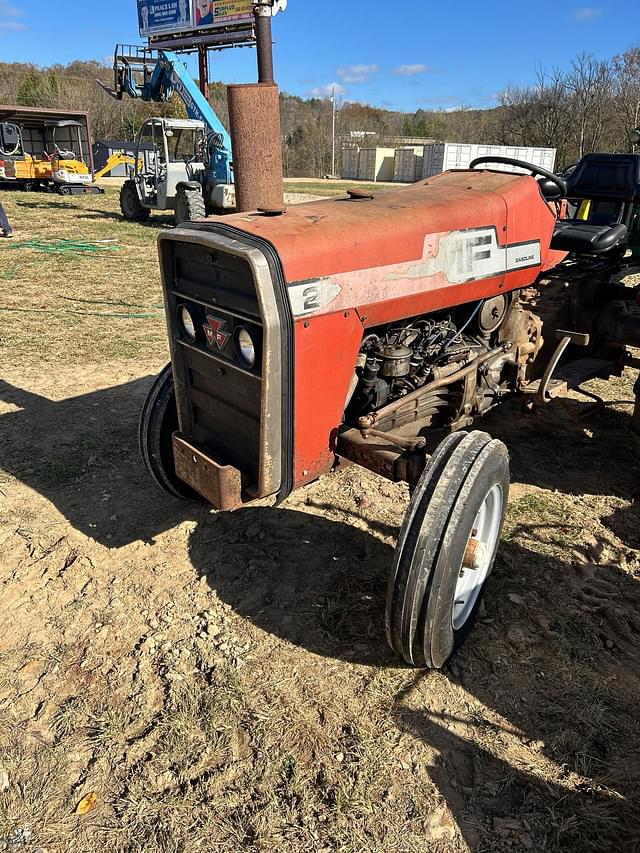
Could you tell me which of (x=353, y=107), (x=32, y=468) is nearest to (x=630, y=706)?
(x=32, y=468)

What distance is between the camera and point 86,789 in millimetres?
2109

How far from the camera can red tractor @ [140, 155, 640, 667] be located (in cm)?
234

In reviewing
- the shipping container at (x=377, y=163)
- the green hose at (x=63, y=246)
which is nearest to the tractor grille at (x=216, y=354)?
the green hose at (x=63, y=246)

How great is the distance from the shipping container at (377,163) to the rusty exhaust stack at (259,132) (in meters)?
34.5

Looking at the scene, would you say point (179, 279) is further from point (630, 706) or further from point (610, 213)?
point (610, 213)

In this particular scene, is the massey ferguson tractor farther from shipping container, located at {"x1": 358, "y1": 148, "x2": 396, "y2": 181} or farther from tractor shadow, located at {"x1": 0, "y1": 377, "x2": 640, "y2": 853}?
shipping container, located at {"x1": 358, "y1": 148, "x2": 396, "y2": 181}

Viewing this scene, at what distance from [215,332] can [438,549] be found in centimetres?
120

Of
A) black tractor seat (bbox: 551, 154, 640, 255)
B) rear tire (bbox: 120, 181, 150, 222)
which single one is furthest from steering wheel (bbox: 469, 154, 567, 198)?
rear tire (bbox: 120, 181, 150, 222)

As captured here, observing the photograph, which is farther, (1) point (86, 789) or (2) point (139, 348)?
(2) point (139, 348)

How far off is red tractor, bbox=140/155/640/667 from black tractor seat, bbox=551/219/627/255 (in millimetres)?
450

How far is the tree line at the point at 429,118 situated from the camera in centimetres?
2823

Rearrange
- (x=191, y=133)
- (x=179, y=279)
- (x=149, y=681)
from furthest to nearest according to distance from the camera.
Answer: (x=191, y=133) → (x=179, y=279) → (x=149, y=681)

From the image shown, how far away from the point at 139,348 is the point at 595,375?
4.10 meters

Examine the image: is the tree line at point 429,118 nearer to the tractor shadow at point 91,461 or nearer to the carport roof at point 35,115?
the carport roof at point 35,115
